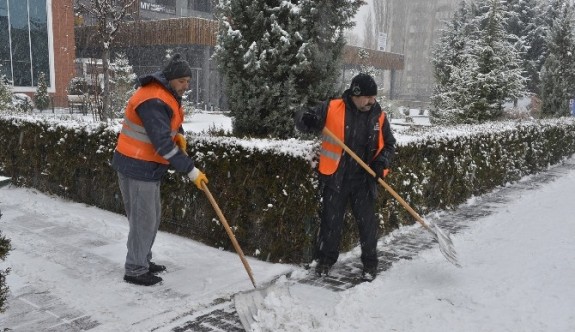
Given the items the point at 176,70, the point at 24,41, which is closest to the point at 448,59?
the point at 24,41

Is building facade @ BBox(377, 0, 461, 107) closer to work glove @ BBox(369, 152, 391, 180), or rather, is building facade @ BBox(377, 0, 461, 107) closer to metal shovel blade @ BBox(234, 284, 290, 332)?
work glove @ BBox(369, 152, 391, 180)

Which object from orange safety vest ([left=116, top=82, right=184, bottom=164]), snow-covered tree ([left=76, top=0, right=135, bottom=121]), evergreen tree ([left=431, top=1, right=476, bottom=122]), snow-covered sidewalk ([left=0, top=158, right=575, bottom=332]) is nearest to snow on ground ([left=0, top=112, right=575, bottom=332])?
snow-covered sidewalk ([left=0, top=158, right=575, bottom=332])

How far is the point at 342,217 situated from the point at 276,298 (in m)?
1.19

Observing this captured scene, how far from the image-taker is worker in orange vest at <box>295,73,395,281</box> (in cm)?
410

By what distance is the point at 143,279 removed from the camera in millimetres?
3900

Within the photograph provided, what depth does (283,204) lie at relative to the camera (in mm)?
4387

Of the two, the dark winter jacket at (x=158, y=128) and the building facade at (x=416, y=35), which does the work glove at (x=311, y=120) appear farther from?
the building facade at (x=416, y=35)

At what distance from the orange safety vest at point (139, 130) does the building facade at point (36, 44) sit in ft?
78.6

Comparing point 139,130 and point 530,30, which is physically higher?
point 530,30

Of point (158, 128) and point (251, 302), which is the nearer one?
point (251, 302)

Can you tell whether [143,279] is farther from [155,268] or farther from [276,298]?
[276,298]

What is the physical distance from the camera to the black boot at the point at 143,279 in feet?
12.8

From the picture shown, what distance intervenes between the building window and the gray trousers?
25.6 meters

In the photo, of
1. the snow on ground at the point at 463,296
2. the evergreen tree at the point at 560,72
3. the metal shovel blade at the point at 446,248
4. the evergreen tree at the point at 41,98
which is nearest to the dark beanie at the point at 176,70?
the snow on ground at the point at 463,296
